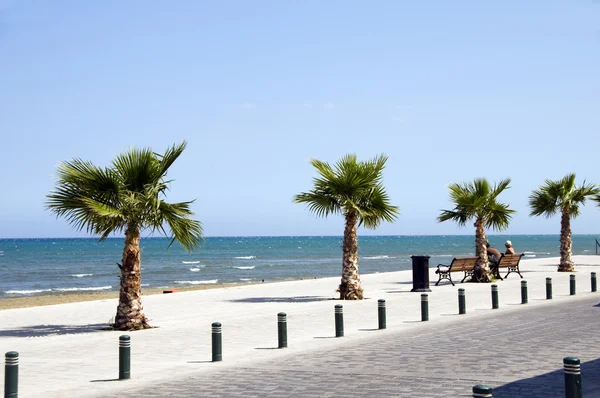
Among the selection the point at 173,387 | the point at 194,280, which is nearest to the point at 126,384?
the point at 173,387

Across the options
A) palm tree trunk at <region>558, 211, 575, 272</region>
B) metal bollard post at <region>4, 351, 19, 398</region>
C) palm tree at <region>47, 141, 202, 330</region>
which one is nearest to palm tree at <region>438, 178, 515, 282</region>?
palm tree trunk at <region>558, 211, 575, 272</region>

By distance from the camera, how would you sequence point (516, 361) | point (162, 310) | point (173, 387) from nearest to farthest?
point (173, 387) < point (516, 361) < point (162, 310)

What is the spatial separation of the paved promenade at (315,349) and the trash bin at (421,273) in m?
2.68

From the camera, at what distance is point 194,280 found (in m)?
52.9

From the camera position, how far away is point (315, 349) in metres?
13.7

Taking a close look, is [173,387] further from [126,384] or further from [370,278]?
[370,278]

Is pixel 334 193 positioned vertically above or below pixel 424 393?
above

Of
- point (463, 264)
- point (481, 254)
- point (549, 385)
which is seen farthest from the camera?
point (463, 264)

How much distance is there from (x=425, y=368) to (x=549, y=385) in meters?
1.97

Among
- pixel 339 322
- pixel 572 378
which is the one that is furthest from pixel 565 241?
pixel 572 378

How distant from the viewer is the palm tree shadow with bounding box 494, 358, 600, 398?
30.6 ft

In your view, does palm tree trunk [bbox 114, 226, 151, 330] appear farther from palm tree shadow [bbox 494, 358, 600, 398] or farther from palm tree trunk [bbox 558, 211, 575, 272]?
palm tree trunk [bbox 558, 211, 575, 272]

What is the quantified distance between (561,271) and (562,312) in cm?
1917

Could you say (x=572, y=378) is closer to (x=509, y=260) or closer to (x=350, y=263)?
(x=350, y=263)
